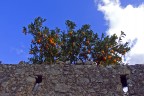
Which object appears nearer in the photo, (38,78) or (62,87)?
(62,87)

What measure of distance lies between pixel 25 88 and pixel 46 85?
50 cm

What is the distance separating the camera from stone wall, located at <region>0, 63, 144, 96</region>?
298 inches

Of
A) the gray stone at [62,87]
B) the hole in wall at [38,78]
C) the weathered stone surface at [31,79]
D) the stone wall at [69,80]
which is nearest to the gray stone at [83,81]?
the stone wall at [69,80]

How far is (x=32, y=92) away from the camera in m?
7.61

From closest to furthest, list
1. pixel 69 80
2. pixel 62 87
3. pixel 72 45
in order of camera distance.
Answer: pixel 62 87 < pixel 69 80 < pixel 72 45

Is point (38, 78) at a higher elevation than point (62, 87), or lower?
higher

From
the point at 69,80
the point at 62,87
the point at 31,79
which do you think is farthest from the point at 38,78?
the point at 69,80

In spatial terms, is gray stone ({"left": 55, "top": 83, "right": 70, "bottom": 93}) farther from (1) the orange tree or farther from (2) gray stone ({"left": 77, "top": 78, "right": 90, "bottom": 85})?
(1) the orange tree

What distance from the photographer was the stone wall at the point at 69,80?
756cm

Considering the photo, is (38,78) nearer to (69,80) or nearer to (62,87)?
(62,87)

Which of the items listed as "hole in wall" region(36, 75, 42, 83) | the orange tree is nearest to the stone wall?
"hole in wall" region(36, 75, 42, 83)

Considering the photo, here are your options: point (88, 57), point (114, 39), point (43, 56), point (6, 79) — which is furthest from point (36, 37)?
point (6, 79)

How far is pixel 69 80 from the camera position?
25.3 feet

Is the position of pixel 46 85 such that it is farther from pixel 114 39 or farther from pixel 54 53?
pixel 114 39
